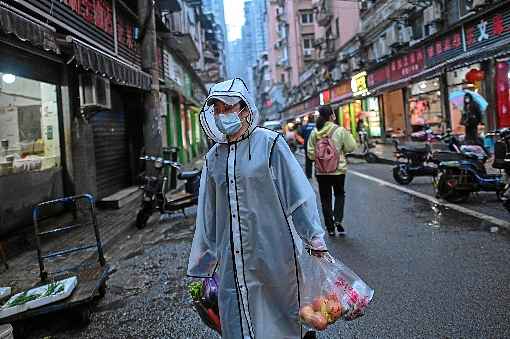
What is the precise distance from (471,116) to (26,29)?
1144 centimetres

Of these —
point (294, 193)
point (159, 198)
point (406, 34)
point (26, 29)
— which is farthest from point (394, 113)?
point (294, 193)

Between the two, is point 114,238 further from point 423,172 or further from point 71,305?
point 423,172

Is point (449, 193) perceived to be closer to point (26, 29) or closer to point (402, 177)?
point (402, 177)

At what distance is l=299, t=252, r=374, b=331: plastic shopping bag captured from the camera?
2.44 meters

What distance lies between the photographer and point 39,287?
4.45 metres

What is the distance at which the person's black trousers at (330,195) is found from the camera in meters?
6.47

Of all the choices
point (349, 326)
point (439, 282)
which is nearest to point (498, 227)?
point (439, 282)

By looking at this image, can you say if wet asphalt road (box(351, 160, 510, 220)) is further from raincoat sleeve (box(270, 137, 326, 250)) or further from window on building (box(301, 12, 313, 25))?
window on building (box(301, 12, 313, 25))

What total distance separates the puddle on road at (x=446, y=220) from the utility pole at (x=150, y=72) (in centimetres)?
600

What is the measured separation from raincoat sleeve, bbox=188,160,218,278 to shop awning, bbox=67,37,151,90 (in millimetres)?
5382

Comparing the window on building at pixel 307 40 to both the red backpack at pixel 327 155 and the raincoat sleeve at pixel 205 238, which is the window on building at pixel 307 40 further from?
the raincoat sleeve at pixel 205 238

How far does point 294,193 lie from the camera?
2596 mm

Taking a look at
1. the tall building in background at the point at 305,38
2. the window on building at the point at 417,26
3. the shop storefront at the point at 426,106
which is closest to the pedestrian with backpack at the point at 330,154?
the shop storefront at the point at 426,106

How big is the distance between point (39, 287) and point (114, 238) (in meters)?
3.22
